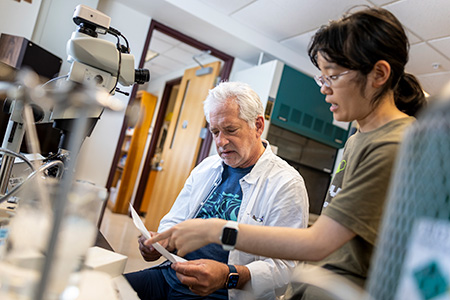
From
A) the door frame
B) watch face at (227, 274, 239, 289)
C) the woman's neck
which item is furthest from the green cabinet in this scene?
the woman's neck

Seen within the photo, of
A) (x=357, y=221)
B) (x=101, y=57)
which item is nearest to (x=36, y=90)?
(x=357, y=221)

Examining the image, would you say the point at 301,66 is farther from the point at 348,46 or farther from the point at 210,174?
the point at 348,46

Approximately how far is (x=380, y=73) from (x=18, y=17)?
2.89m

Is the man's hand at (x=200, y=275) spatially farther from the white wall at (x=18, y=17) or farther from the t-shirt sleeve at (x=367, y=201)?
the white wall at (x=18, y=17)

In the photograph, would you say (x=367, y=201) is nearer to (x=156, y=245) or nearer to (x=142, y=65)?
(x=156, y=245)

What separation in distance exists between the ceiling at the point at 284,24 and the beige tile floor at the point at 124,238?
2212 mm

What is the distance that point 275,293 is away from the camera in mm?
1255

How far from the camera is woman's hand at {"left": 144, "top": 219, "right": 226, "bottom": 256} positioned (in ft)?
2.40

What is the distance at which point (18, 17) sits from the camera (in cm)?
269

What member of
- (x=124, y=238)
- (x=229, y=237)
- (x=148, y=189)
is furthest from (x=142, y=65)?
(x=229, y=237)

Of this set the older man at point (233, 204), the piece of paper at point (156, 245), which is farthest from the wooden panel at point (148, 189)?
the piece of paper at point (156, 245)

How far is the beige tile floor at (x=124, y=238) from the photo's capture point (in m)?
3.15

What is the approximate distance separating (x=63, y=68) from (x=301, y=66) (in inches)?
96.9

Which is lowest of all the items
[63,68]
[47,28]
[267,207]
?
[267,207]
